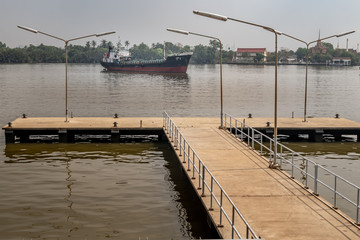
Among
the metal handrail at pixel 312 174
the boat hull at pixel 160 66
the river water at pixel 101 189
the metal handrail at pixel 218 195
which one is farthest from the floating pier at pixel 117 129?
the boat hull at pixel 160 66

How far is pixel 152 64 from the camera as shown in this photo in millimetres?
185750

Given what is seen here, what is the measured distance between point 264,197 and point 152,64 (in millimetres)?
168559

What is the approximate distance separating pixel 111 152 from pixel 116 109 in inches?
1248

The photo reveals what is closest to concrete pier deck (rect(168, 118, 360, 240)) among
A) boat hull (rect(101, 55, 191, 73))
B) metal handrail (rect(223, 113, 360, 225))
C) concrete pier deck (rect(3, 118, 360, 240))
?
concrete pier deck (rect(3, 118, 360, 240))

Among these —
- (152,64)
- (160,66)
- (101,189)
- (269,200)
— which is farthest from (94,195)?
(152,64)

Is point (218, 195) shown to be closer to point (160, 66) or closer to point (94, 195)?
point (94, 195)

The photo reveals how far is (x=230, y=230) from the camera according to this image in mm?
16000

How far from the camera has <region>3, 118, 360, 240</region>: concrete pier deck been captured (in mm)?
15868

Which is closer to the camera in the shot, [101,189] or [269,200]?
[269,200]

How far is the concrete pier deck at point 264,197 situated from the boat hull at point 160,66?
470 feet

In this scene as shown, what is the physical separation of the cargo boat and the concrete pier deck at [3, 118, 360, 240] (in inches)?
5598

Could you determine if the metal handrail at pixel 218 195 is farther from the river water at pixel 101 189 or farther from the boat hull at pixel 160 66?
the boat hull at pixel 160 66

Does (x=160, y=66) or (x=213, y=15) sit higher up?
(x=213, y=15)

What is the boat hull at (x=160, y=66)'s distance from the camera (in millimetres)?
175625
